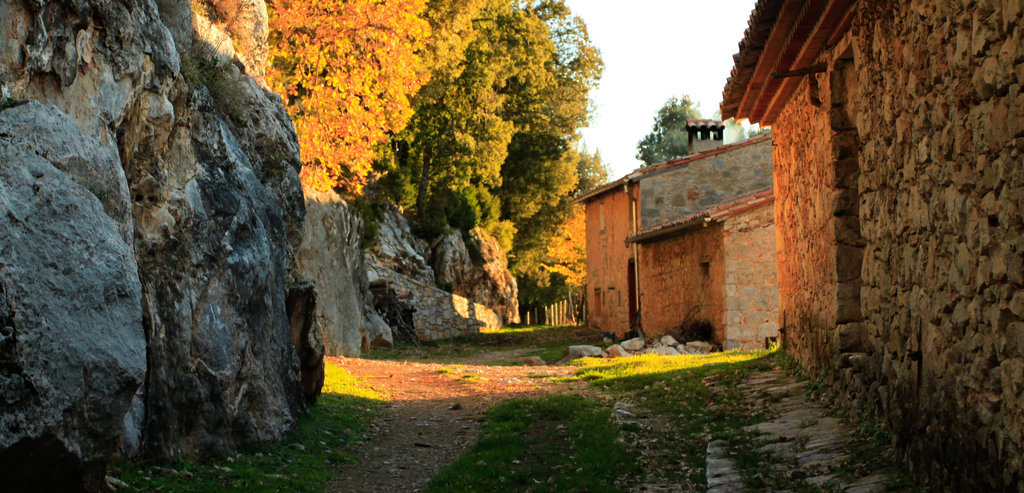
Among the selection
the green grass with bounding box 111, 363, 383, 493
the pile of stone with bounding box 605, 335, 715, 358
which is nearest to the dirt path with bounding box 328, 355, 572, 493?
the green grass with bounding box 111, 363, 383, 493

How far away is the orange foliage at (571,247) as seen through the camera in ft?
141

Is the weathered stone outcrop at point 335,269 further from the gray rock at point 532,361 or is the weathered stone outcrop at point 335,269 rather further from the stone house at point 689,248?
the stone house at point 689,248

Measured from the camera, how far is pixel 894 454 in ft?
18.3

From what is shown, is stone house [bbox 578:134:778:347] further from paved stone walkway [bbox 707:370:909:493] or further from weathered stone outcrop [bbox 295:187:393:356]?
paved stone walkway [bbox 707:370:909:493]

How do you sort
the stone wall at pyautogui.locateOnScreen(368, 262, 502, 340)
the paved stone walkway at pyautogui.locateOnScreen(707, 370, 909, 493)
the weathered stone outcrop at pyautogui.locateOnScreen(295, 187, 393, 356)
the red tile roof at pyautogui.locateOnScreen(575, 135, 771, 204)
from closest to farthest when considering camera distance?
the paved stone walkway at pyautogui.locateOnScreen(707, 370, 909, 493), the weathered stone outcrop at pyautogui.locateOnScreen(295, 187, 393, 356), the red tile roof at pyautogui.locateOnScreen(575, 135, 771, 204), the stone wall at pyautogui.locateOnScreen(368, 262, 502, 340)

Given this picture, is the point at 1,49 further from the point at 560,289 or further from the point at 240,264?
the point at 560,289

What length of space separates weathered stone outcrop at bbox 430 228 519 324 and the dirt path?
16.2 m

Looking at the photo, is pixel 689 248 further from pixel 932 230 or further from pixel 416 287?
pixel 932 230

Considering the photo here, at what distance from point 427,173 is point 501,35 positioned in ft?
20.0

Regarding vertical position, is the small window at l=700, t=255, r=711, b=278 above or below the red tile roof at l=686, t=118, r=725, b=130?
below

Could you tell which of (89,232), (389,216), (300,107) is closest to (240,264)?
(89,232)

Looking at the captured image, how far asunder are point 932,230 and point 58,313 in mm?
4839

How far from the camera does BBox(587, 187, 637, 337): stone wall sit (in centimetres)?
2555

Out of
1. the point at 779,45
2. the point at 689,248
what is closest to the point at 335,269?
the point at 689,248
